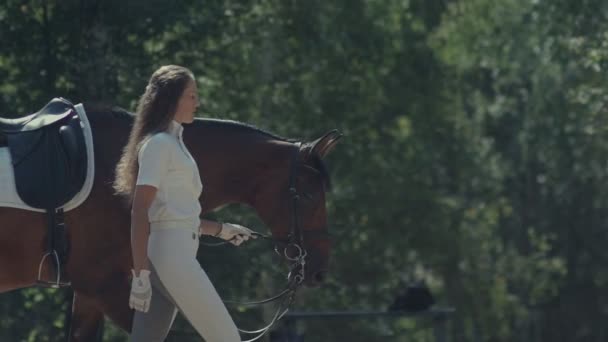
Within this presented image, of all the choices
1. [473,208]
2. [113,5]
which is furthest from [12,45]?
[473,208]

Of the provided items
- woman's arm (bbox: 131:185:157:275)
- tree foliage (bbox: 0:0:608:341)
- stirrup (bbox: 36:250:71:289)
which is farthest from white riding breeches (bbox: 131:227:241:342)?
tree foliage (bbox: 0:0:608:341)

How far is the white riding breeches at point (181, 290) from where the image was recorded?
5.64 m

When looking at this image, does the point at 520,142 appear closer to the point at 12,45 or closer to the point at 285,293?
the point at 12,45

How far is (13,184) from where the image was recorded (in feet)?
22.5

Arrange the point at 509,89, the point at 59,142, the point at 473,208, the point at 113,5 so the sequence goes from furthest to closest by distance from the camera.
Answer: the point at 509,89 < the point at 473,208 < the point at 113,5 < the point at 59,142

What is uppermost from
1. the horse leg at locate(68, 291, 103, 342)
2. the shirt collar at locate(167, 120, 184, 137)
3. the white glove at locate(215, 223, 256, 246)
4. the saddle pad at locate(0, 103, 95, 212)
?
the shirt collar at locate(167, 120, 184, 137)

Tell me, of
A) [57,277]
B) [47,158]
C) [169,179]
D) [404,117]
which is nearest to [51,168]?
[47,158]

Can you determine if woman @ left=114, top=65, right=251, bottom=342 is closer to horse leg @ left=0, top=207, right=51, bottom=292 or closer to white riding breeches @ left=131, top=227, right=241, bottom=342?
white riding breeches @ left=131, top=227, right=241, bottom=342

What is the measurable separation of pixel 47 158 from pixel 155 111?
1.45 m

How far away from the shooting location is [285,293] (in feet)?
23.7

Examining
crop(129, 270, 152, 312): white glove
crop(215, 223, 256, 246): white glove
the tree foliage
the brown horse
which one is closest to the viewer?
crop(129, 270, 152, 312): white glove

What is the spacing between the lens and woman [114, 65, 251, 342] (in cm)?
558

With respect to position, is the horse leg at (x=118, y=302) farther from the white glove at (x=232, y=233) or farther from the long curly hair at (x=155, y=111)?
the long curly hair at (x=155, y=111)

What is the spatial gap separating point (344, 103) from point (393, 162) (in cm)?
186
